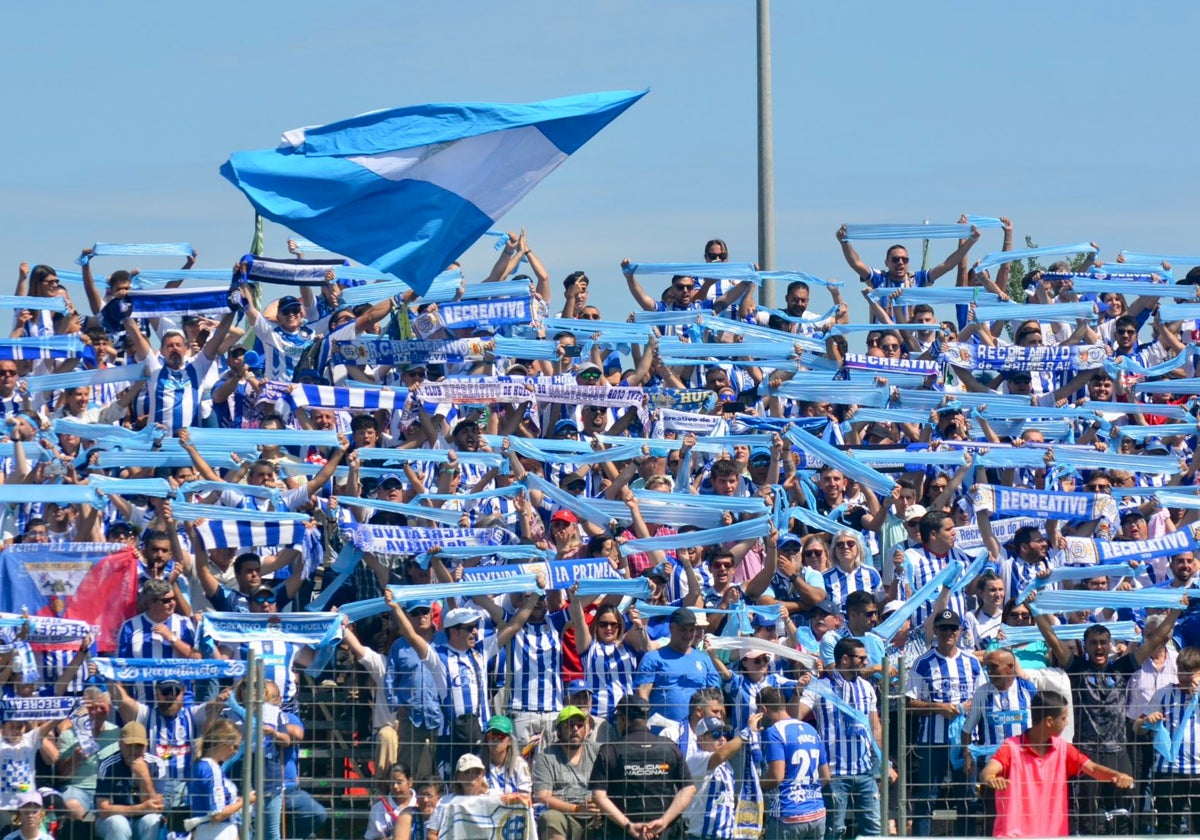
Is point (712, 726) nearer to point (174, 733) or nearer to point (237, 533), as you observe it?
point (174, 733)

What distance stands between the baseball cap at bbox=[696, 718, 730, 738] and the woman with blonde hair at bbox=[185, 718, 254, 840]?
8.10 feet

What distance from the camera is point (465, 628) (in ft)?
41.6

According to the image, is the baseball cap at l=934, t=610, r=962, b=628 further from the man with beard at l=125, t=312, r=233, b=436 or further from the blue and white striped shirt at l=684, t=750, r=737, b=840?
the man with beard at l=125, t=312, r=233, b=436

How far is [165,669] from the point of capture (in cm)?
1137

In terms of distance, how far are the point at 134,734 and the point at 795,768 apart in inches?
141

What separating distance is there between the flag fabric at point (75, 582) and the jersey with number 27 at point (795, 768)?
4.24m

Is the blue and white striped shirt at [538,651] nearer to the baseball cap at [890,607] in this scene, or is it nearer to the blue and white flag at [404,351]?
the baseball cap at [890,607]

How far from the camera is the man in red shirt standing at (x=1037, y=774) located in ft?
35.8

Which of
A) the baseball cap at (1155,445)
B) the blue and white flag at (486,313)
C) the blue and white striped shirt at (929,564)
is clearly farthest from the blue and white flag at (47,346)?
the baseball cap at (1155,445)

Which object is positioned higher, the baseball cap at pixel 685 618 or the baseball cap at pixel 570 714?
the baseball cap at pixel 685 618

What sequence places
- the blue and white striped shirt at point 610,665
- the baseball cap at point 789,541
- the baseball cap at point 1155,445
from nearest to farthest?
the blue and white striped shirt at point 610,665 → the baseball cap at point 789,541 → the baseball cap at point 1155,445

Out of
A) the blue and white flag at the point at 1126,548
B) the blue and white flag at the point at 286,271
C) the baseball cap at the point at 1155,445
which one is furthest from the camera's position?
the blue and white flag at the point at 286,271

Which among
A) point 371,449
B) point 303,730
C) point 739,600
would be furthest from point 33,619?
point 739,600

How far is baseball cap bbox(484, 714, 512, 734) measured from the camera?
36.7 ft
